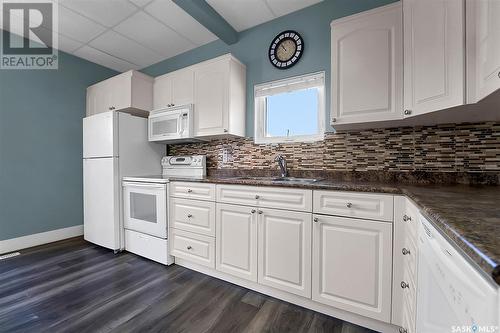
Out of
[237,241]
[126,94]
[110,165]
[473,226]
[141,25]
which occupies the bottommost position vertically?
[237,241]

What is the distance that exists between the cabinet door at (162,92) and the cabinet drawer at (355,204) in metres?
2.15

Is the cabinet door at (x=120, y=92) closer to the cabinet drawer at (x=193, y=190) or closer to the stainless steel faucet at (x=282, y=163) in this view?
the cabinet drawer at (x=193, y=190)

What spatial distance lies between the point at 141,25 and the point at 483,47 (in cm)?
283

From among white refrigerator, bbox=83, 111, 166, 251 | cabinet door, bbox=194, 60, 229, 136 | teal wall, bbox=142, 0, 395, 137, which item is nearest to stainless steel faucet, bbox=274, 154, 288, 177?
teal wall, bbox=142, 0, 395, 137

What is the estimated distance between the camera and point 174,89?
Result: 2631 mm

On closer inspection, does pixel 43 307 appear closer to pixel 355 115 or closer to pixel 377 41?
pixel 355 115

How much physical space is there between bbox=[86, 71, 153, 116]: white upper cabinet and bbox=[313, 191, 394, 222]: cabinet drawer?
8.08 feet

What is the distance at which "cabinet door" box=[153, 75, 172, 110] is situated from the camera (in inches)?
106

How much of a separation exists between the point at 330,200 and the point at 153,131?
7.50ft

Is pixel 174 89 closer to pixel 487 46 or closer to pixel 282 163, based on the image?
pixel 282 163

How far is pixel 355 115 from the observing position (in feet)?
5.39

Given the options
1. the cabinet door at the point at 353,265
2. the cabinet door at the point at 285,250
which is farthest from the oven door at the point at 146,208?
the cabinet door at the point at 353,265

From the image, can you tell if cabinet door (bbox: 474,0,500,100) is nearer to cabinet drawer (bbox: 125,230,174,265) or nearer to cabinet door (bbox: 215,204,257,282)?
cabinet door (bbox: 215,204,257,282)

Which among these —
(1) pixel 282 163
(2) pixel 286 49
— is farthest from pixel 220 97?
(1) pixel 282 163
